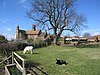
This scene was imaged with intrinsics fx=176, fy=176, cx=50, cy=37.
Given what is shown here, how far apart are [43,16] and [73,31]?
8565 mm

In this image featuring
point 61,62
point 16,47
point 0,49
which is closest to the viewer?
point 61,62

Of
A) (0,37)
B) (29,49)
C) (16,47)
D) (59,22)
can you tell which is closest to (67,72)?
(29,49)

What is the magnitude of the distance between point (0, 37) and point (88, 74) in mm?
48218

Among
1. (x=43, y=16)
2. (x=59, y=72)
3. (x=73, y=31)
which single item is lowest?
(x=59, y=72)

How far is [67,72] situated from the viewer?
453 inches

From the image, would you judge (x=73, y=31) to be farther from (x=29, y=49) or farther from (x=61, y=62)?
(x=61, y=62)

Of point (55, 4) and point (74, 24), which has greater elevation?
point (55, 4)

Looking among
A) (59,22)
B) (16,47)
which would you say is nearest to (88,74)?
(16,47)

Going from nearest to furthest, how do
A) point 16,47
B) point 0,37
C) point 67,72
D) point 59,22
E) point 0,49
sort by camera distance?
point 67,72 < point 0,49 < point 16,47 < point 59,22 < point 0,37

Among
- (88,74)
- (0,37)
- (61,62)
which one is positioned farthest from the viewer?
(0,37)

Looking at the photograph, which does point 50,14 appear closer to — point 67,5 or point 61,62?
point 67,5

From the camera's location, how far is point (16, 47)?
30.9 metres

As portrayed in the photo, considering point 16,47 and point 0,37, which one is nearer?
point 16,47

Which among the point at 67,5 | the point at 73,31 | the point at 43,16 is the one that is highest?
the point at 67,5
